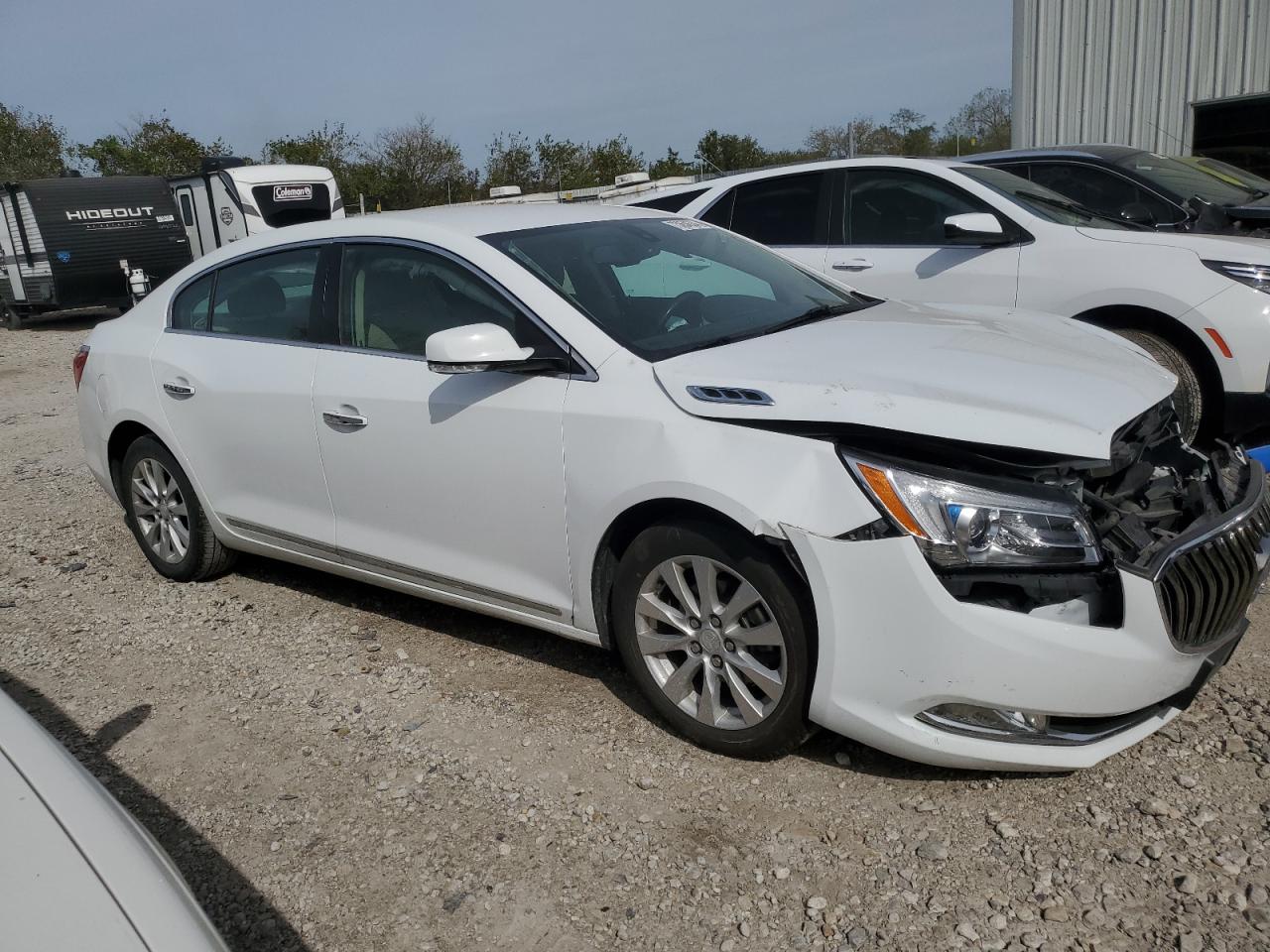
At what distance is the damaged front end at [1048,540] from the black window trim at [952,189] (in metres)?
3.27

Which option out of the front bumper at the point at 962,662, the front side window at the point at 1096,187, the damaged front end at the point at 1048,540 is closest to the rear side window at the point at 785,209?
the front side window at the point at 1096,187

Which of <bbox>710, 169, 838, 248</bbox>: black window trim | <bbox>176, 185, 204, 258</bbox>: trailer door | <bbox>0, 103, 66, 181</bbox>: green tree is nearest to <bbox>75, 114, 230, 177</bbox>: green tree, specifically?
<bbox>0, 103, 66, 181</bbox>: green tree

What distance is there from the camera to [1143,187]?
686 centimetres

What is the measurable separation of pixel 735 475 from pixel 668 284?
117 cm

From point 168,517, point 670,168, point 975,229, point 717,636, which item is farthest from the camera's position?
point 670,168

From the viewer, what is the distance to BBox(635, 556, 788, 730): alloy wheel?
3037 millimetres

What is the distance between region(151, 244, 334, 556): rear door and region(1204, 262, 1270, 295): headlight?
4.22 meters

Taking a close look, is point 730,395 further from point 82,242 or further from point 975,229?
point 82,242

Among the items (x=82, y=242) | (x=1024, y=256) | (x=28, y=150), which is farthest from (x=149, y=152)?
(x=1024, y=256)

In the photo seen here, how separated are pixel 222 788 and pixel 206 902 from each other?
589 mm

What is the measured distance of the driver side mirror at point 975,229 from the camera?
590 centimetres

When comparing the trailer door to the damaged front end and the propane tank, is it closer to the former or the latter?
the propane tank

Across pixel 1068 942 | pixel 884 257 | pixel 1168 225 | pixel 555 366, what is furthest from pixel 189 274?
pixel 1168 225

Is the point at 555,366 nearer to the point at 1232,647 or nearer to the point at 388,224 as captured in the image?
the point at 388,224
